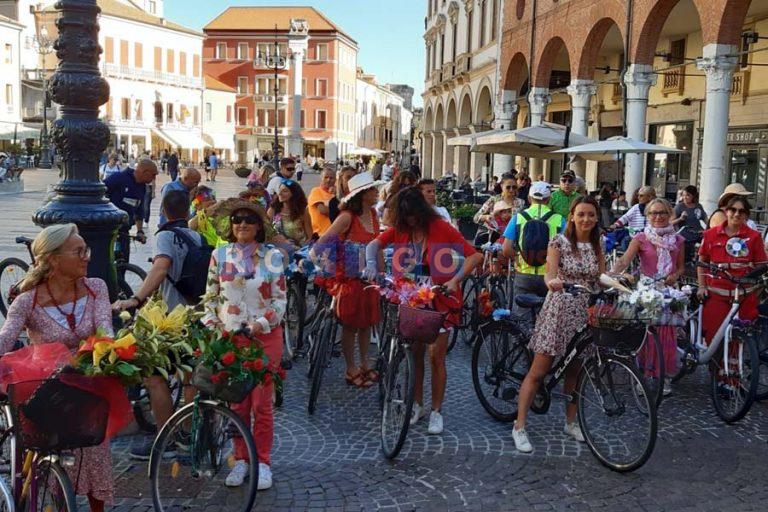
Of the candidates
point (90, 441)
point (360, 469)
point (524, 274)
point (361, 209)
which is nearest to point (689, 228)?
point (524, 274)

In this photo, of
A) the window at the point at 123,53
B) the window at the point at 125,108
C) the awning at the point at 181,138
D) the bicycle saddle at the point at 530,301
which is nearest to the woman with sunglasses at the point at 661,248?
the bicycle saddle at the point at 530,301

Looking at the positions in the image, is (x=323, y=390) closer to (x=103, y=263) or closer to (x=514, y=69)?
(x=103, y=263)

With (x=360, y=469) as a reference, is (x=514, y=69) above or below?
above

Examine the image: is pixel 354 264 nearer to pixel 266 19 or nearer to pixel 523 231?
pixel 523 231

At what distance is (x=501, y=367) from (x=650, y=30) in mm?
14256

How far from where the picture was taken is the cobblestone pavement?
445 centimetres

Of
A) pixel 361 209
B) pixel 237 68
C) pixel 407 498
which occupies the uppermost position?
pixel 237 68

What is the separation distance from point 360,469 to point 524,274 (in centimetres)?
277

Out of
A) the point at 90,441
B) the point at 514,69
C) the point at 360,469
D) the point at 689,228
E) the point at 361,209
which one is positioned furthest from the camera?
the point at 514,69

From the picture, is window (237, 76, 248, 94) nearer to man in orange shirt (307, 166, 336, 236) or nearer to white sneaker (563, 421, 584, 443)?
man in orange shirt (307, 166, 336, 236)

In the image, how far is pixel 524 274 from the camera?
6.98 meters

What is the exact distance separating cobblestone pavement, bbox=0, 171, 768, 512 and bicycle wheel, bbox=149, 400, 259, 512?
130 mm

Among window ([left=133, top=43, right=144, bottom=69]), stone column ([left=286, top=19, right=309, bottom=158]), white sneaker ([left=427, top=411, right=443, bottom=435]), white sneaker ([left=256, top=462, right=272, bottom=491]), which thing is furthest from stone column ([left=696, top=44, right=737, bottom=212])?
window ([left=133, top=43, right=144, bottom=69])

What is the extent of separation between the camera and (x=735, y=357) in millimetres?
5965
